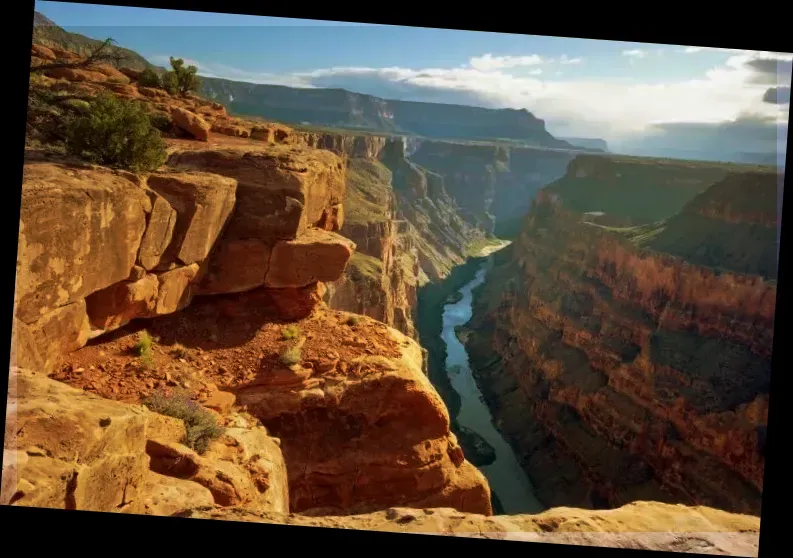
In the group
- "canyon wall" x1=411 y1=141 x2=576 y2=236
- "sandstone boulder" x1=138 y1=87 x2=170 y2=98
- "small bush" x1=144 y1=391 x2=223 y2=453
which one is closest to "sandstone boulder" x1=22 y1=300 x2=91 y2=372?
"small bush" x1=144 y1=391 x2=223 y2=453

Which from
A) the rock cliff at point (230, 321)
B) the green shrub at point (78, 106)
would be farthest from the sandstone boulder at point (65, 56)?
the green shrub at point (78, 106)

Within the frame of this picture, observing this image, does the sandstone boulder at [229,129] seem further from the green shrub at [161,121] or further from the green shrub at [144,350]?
the green shrub at [144,350]

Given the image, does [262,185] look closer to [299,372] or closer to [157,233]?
[157,233]

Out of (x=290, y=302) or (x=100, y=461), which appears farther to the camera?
(x=290, y=302)

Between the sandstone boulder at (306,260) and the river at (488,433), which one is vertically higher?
the sandstone boulder at (306,260)

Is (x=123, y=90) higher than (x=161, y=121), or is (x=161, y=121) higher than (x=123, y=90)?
(x=123, y=90)

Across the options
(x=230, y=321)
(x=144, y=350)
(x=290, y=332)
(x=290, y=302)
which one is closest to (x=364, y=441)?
(x=290, y=332)

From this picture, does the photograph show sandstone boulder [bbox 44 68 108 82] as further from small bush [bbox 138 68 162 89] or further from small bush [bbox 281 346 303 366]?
small bush [bbox 281 346 303 366]
